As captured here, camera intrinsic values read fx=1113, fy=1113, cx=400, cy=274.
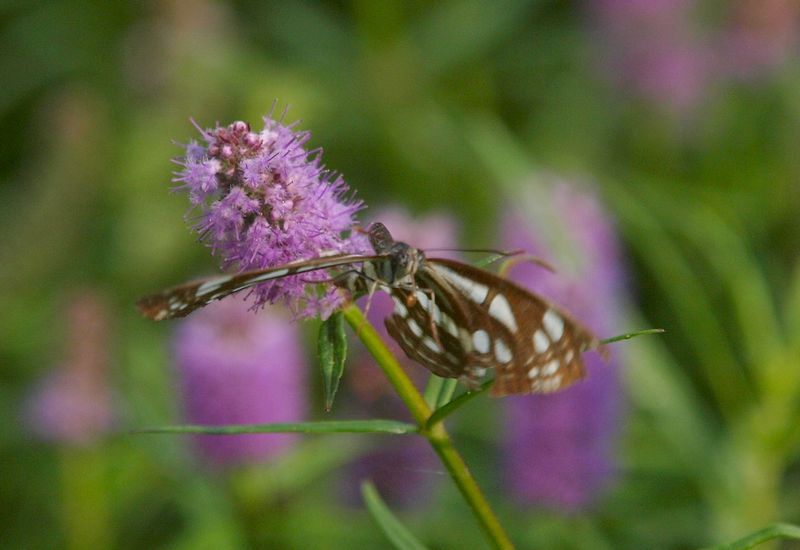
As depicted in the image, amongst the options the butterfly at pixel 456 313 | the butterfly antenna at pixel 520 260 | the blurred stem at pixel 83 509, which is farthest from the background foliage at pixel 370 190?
the butterfly at pixel 456 313

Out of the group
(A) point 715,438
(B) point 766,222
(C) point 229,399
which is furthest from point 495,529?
(B) point 766,222

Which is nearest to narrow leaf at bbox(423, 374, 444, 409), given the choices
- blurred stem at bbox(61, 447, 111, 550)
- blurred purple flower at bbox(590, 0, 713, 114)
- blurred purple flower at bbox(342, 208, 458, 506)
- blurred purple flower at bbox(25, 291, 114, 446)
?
blurred purple flower at bbox(342, 208, 458, 506)

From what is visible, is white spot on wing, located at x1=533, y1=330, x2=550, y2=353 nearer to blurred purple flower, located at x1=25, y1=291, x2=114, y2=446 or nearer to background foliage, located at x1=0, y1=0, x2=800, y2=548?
background foliage, located at x1=0, y1=0, x2=800, y2=548

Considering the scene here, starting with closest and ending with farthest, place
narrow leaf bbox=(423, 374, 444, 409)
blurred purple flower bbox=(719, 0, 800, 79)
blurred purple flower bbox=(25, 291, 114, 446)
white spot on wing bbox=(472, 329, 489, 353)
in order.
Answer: white spot on wing bbox=(472, 329, 489, 353) < narrow leaf bbox=(423, 374, 444, 409) < blurred purple flower bbox=(25, 291, 114, 446) < blurred purple flower bbox=(719, 0, 800, 79)

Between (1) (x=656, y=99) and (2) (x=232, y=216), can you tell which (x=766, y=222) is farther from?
(2) (x=232, y=216)

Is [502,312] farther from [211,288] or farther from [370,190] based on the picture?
[370,190]

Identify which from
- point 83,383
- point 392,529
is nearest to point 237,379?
point 83,383

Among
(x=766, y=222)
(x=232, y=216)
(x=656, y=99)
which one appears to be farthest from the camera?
(x=656, y=99)

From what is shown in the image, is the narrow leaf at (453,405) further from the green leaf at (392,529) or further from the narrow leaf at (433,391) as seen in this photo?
the green leaf at (392,529)
